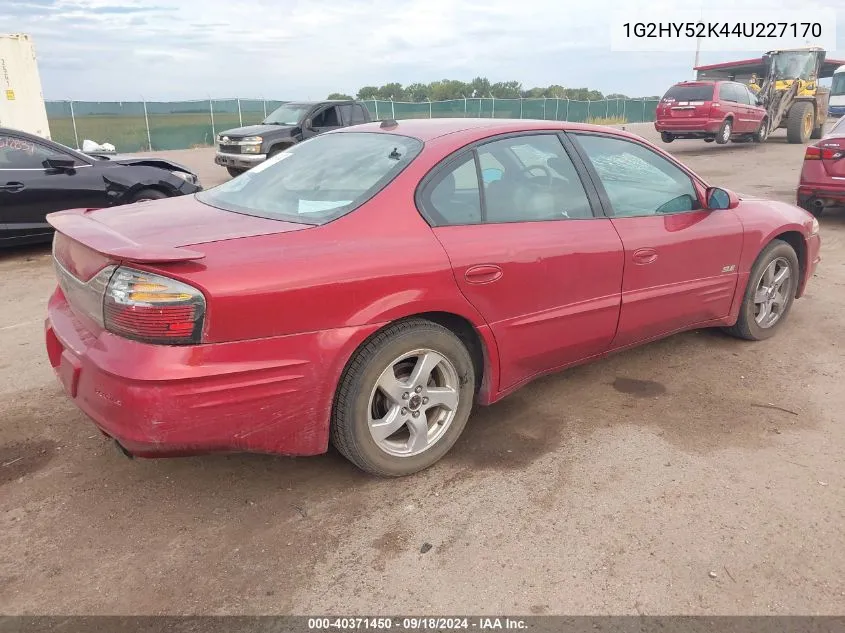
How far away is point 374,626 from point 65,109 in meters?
26.8

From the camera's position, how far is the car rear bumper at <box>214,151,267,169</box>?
13.0 metres

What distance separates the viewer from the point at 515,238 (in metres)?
3.11

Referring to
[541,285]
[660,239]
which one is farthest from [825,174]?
Result: [541,285]

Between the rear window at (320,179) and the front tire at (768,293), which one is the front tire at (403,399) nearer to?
the rear window at (320,179)

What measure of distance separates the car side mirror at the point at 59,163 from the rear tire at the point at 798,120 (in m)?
20.1

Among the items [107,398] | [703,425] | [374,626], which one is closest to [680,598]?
[374,626]

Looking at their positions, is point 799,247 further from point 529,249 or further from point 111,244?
point 111,244

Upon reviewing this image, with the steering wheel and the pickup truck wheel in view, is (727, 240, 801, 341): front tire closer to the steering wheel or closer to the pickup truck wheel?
the steering wheel

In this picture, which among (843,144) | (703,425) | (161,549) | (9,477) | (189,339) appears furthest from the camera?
(843,144)

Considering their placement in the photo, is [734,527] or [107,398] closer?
[107,398]

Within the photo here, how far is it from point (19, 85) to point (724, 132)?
16.4 metres

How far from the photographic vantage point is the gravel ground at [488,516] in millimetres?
2307

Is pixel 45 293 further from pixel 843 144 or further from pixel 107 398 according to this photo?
pixel 843 144

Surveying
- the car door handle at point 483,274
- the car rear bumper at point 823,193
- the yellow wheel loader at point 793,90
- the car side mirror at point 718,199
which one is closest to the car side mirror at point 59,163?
the car door handle at point 483,274
